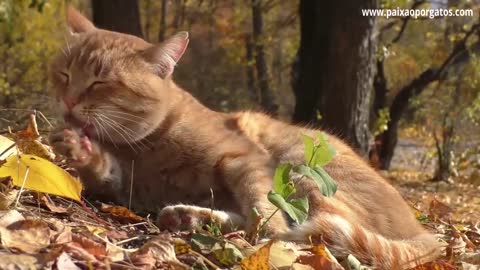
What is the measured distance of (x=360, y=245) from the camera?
211 centimetres

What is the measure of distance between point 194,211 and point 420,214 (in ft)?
4.86

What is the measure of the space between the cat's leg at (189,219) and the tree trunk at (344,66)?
388 cm

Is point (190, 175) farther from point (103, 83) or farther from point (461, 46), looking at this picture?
point (461, 46)

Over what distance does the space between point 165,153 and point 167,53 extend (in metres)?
0.42

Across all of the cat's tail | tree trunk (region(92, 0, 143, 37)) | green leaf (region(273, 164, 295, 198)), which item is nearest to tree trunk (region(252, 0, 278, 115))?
tree trunk (region(92, 0, 143, 37))

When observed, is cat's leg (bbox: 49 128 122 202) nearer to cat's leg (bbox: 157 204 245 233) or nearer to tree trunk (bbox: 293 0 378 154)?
cat's leg (bbox: 157 204 245 233)

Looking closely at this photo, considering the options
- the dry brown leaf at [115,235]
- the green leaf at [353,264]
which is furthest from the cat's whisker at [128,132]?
the green leaf at [353,264]

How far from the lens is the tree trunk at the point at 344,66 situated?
20.4 ft

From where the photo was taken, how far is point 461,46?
1203cm

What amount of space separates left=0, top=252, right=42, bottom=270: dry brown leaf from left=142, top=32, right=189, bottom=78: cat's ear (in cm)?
145

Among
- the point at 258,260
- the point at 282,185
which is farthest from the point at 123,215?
the point at 258,260

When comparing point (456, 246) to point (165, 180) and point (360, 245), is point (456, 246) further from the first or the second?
point (165, 180)

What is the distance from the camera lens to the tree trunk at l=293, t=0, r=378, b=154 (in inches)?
244

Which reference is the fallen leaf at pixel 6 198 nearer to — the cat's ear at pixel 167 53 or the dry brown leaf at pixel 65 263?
the dry brown leaf at pixel 65 263
